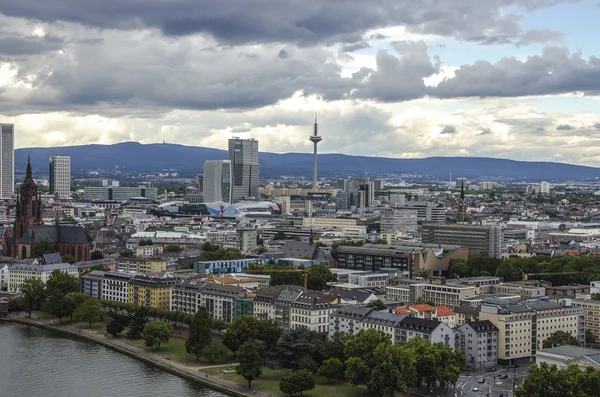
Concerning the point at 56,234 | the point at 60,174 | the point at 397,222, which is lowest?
the point at 56,234

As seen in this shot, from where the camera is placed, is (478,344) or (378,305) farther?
Answer: (378,305)

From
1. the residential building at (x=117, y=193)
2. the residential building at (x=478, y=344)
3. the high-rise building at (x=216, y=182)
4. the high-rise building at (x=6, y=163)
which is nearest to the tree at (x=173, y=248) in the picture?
the residential building at (x=478, y=344)

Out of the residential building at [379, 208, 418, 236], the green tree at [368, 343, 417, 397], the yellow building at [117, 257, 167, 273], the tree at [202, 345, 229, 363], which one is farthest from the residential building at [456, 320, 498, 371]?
the residential building at [379, 208, 418, 236]

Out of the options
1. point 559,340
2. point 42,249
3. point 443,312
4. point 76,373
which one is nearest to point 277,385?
point 76,373

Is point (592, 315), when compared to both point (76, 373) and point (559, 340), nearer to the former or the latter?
point (559, 340)

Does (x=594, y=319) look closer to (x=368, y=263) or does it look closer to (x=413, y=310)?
(x=413, y=310)

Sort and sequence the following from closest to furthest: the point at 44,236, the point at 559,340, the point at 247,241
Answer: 1. the point at 559,340
2. the point at 44,236
3. the point at 247,241

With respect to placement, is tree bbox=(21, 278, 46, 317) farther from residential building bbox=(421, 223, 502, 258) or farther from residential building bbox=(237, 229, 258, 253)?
residential building bbox=(421, 223, 502, 258)

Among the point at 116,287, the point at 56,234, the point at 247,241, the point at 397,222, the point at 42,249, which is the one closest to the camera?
the point at 116,287
